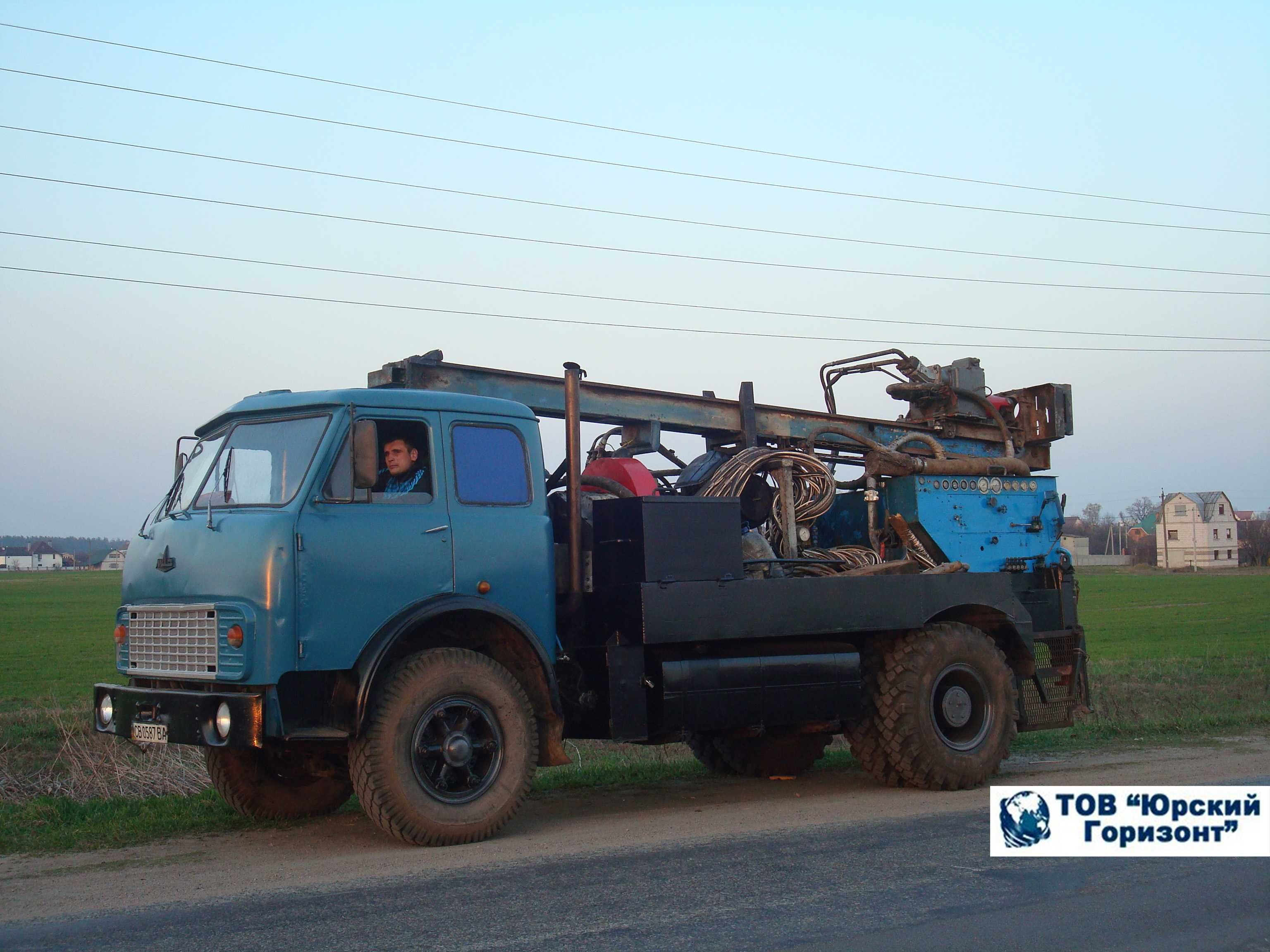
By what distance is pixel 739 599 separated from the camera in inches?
343

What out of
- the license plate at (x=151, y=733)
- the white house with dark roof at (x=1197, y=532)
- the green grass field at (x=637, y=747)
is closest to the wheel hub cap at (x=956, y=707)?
the green grass field at (x=637, y=747)

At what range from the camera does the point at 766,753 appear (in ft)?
35.7

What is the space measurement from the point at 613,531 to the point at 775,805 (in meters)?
2.40

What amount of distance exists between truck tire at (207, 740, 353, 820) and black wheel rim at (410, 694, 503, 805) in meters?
0.92

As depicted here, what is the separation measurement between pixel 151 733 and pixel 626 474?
400 centimetres

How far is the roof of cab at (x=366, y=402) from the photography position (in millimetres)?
7512

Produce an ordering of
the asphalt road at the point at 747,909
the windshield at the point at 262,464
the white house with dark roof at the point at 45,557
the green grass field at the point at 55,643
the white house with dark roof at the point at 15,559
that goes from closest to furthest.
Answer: the asphalt road at the point at 747,909 < the windshield at the point at 262,464 < the green grass field at the point at 55,643 < the white house with dark roof at the point at 15,559 < the white house with dark roof at the point at 45,557

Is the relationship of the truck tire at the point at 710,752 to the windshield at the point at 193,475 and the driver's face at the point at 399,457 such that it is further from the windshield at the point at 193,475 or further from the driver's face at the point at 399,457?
the windshield at the point at 193,475

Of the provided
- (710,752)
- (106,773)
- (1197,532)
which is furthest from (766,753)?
(1197,532)

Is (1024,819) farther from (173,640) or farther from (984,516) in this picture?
(173,640)

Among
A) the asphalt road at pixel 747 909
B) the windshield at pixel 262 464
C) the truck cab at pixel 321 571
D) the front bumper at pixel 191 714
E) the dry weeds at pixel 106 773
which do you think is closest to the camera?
the asphalt road at pixel 747 909

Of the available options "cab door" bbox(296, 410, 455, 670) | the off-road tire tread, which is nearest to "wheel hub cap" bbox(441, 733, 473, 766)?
"cab door" bbox(296, 410, 455, 670)

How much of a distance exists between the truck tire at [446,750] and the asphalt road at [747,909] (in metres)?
0.67

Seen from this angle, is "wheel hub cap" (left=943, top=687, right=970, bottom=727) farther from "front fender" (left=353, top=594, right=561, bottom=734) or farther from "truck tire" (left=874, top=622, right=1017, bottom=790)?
"front fender" (left=353, top=594, right=561, bottom=734)
